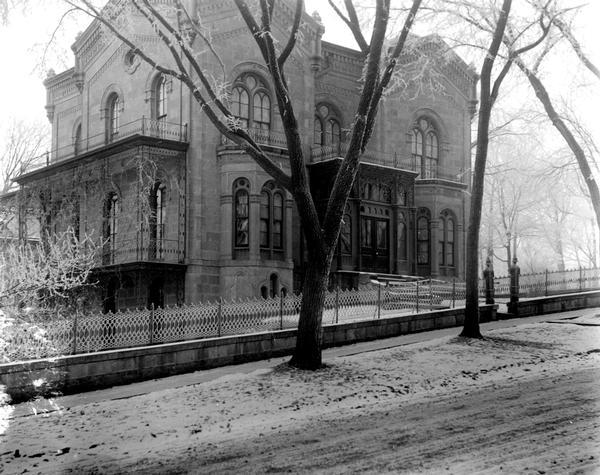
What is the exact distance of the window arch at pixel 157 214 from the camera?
24188 mm

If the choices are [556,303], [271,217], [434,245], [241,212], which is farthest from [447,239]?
[241,212]

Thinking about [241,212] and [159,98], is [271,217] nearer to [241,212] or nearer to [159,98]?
[241,212]

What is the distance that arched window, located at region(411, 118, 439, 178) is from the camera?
104 ft

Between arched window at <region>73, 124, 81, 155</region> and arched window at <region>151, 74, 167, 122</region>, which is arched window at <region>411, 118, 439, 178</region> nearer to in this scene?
arched window at <region>151, 74, 167, 122</region>

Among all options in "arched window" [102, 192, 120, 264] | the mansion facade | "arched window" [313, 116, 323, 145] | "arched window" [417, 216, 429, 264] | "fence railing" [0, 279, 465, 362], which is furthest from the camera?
"arched window" [417, 216, 429, 264]

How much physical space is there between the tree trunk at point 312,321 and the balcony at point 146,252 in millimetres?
10512

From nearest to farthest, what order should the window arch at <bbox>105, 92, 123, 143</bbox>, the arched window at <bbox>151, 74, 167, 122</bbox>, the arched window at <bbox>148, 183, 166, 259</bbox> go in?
the arched window at <bbox>148, 183, 166, 259</bbox>, the arched window at <bbox>151, 74, 167, 122</bbox>, the window arch at <bbox>105, 92, 123, 143</bbox>

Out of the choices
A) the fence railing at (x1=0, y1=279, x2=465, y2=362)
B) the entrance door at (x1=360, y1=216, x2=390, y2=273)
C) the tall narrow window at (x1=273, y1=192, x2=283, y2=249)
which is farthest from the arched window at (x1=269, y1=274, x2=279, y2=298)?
the fence railing at (x1=0, y1=279, x2=465, y2=362)

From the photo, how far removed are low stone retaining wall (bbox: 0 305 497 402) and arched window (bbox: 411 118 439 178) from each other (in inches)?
563

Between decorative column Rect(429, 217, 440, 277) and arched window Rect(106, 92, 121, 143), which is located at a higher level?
arched window Rect(106, 92, 121, 143)

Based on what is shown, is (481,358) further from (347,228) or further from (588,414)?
(347,228)

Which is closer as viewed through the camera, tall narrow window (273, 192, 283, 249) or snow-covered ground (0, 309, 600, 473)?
snow-covered ground (0, 309, 600, 473)

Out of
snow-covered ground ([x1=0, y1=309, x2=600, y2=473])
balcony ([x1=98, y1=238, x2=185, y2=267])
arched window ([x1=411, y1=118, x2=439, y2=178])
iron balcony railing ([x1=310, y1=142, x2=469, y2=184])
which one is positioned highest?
arched window ([x1=411, y1=118, x2=439, y2=178])

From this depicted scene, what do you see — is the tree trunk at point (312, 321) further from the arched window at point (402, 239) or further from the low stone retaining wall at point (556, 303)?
the arched window at point (402, 239)
